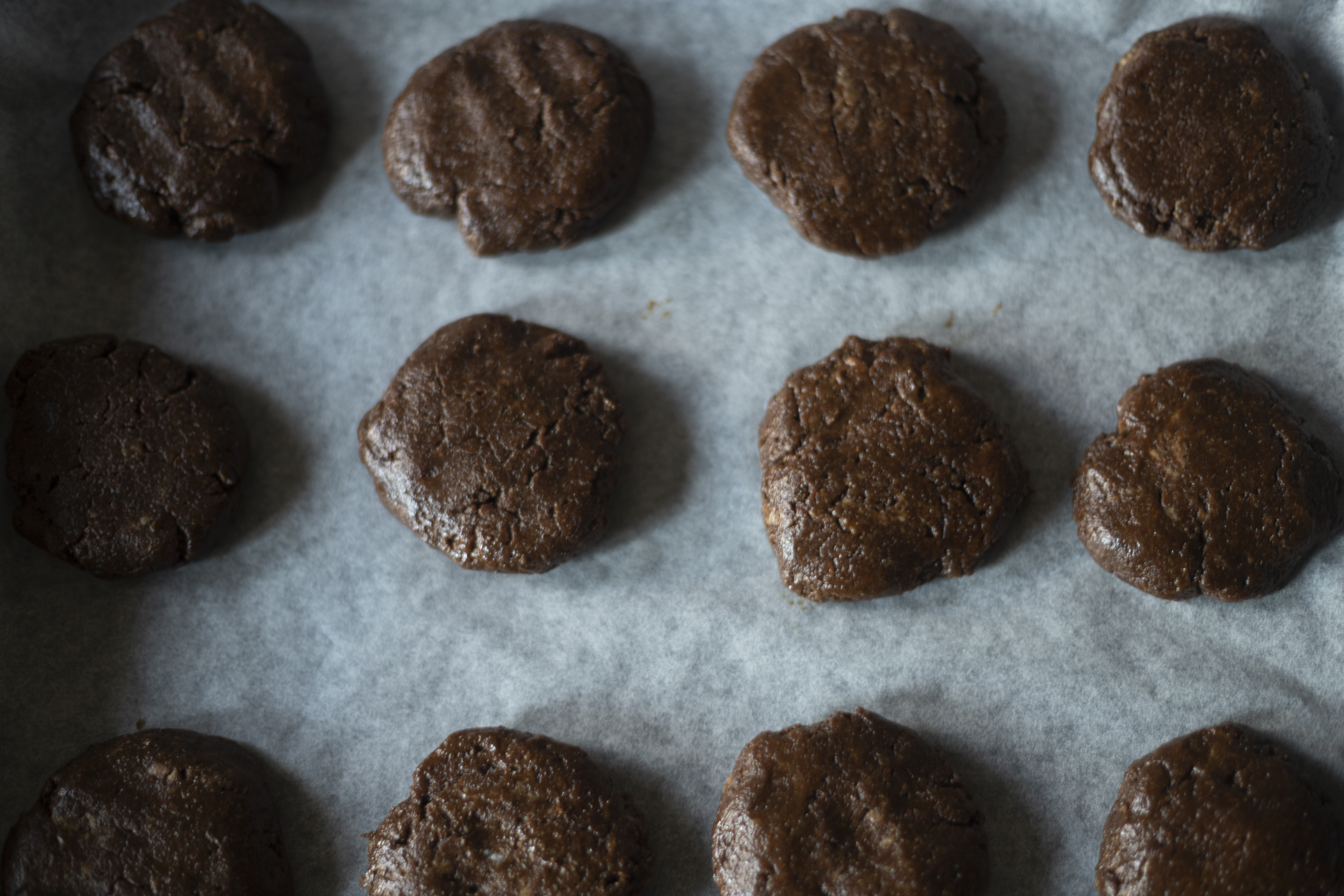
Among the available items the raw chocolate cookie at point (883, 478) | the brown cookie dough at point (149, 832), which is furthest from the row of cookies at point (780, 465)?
the brown cookie dough at point (149, 832)

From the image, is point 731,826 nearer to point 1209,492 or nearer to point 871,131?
point 1209,492

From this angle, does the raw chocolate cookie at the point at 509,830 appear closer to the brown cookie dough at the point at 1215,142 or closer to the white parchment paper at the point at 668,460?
the white parchment paper at the point at 668,460

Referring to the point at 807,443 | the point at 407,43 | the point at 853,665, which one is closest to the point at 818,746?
the point at 853,665

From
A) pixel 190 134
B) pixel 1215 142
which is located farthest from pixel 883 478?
pixel 190 134

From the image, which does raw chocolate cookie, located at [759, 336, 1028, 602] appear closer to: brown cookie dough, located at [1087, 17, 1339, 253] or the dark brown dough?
brown cookie dough, located at [1087, 17, 1339, 253]

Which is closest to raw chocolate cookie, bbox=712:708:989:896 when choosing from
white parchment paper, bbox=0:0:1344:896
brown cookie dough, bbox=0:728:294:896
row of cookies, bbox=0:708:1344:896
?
row of cookies, bbox=0:708:1344:896

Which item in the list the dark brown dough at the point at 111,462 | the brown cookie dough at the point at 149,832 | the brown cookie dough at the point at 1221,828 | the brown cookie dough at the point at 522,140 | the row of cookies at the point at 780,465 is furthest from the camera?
the brown cookie dough at the point at 522,140
